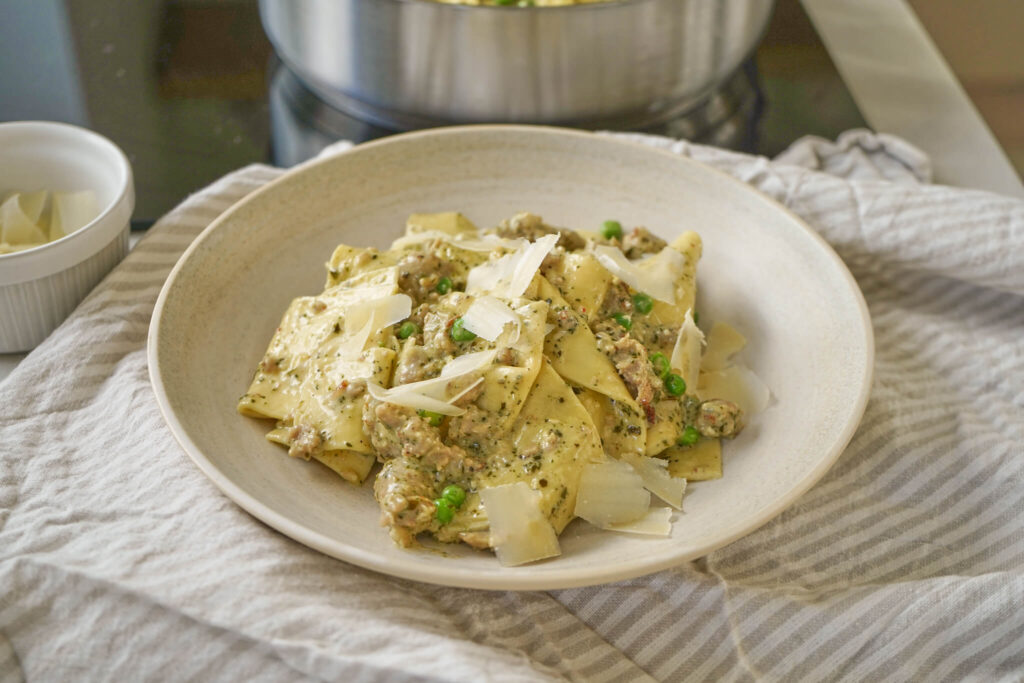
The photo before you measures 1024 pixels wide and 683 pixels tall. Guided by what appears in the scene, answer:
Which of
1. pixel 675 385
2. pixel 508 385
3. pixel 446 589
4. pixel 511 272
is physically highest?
pixel 511 272

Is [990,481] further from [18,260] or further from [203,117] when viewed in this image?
[203,117]

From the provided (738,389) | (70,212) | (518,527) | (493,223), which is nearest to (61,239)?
(70,212)

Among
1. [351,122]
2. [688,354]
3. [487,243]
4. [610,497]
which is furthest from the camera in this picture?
[351,122]

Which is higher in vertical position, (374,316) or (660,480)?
(374,316)

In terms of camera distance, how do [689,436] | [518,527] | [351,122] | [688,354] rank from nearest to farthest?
[518,527]
[689,436]
[688,354]
[351,122]

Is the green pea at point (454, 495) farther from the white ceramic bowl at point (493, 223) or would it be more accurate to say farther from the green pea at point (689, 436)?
the green pea at point (689, 436)

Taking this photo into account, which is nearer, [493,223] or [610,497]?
[610,497]

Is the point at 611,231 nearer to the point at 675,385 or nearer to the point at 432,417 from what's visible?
the point at 675,385
